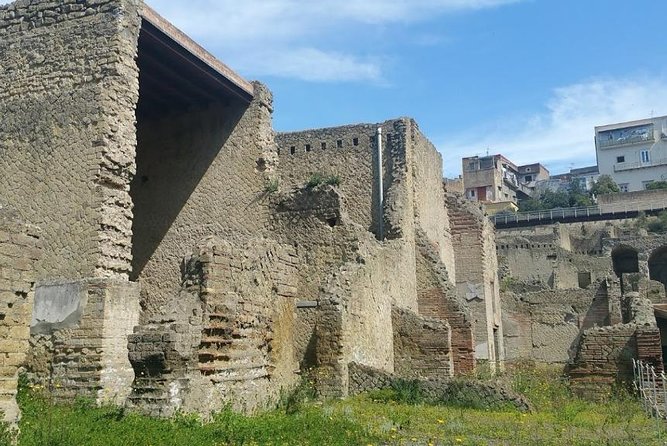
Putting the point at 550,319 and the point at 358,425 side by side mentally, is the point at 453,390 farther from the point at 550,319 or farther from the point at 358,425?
the point at 550,319

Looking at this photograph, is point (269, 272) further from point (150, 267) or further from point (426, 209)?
point (426, 209)

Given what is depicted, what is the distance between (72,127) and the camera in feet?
40.0

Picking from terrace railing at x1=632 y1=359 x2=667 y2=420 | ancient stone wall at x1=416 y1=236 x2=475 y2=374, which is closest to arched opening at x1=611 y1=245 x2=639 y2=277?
ancient stone wall at x1=416 y1=236 x2=475 y2=374

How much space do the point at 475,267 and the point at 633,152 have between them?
2102 inches

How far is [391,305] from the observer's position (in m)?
15.1

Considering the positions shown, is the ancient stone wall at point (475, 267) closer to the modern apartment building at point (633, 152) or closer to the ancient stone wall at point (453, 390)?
the ancient stone wall at point (453, 390)

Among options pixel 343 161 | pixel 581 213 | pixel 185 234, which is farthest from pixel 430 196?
pixel 581 213

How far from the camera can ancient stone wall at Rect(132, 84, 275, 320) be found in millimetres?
15891

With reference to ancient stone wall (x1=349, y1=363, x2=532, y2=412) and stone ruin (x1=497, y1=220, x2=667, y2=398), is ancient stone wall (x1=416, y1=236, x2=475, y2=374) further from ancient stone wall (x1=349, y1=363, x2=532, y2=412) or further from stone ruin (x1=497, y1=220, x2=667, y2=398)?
ancient stone wall (x1=349, y1=363, x2=532, y2=412)

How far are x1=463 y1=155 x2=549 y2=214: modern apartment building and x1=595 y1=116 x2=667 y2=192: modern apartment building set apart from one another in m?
9.53

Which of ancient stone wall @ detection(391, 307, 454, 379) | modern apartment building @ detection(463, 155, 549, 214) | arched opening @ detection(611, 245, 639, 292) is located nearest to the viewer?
ancient stone wall @ detection(391, 307, 454, 379)

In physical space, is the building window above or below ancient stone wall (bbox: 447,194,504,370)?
above

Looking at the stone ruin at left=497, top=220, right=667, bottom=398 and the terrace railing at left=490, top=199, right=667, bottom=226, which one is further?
the terrace railing at left=490, top=199, right=667, bottom=226

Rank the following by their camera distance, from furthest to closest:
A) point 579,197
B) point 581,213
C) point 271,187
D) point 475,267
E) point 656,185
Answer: point 579,197
point 656,185
point 581,213
point 475,267
point 271,187
